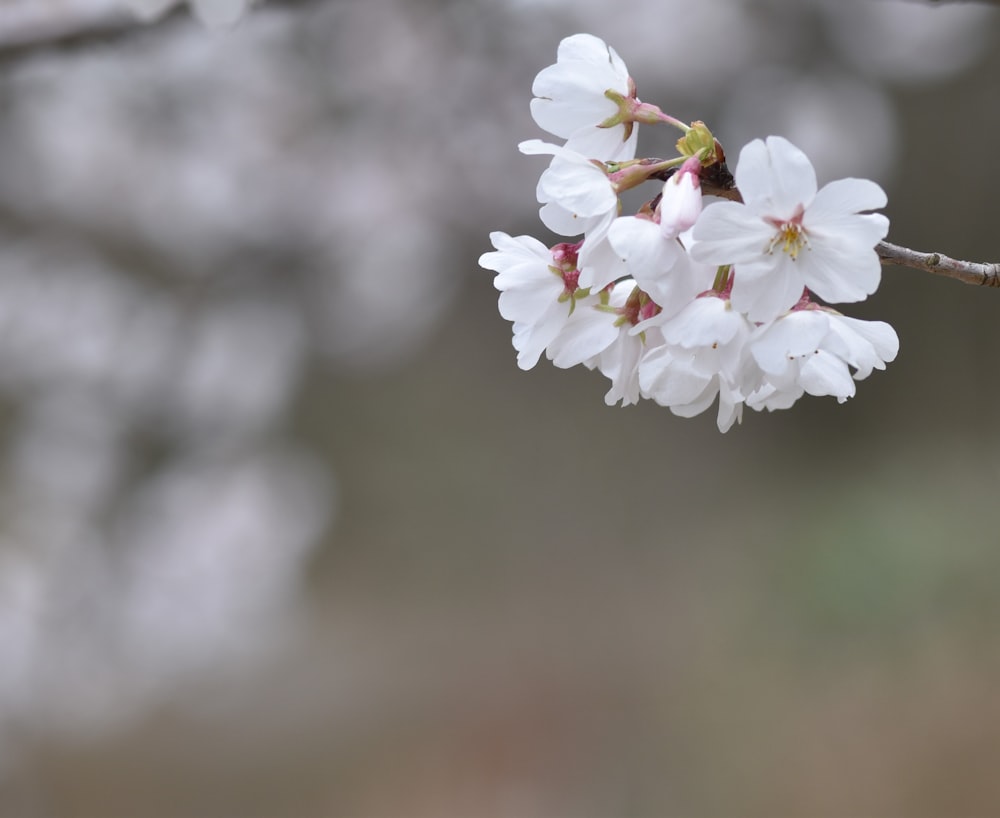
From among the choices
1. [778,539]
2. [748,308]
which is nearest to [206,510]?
[778,539]

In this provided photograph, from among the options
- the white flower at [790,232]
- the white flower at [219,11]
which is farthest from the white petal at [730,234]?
the white flower at [219,11]

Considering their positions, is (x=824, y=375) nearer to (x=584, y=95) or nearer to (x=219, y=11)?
(x=584, y=95)

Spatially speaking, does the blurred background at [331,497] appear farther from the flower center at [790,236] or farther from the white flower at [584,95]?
the flower center at [790,236]

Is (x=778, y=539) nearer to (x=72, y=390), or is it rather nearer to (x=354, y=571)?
(x=354, y=571)

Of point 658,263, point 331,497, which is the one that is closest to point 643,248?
point 658,263

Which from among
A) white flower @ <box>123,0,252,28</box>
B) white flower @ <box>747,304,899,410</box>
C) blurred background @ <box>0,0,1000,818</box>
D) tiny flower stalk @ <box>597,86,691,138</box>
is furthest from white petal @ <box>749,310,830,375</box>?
blurred background @ <box>0,0,1000,818</box>

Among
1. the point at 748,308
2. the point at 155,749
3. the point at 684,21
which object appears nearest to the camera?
the point at 748,308

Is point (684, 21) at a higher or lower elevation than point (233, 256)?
higher
